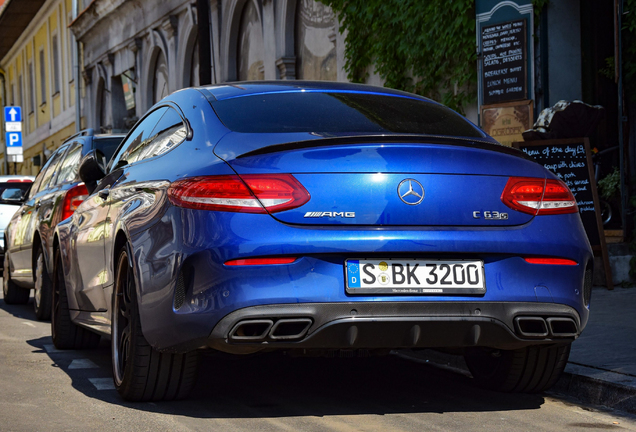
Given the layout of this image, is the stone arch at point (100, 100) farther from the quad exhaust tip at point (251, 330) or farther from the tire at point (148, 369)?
the quad exhaust tip at point (251, 330)

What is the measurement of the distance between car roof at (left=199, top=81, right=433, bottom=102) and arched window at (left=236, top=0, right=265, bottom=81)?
15029 millimetres

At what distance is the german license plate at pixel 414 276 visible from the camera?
13.8 feet

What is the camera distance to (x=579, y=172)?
997 centimetres

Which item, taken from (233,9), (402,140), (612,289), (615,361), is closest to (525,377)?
(615,361)

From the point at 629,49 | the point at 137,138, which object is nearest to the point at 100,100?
the point at 629,49

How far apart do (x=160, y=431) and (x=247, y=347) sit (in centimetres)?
49

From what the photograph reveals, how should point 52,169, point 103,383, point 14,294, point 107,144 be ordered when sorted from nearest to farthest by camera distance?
point 103,383 < point 107,144 < point 52,169 < point 14,294

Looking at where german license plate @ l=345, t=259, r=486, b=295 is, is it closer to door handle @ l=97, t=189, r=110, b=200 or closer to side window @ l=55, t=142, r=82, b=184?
door handle @ l=97, t=189, r=110, b=200

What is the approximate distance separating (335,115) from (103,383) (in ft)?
6.51

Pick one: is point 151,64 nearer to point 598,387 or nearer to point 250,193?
point 598,387

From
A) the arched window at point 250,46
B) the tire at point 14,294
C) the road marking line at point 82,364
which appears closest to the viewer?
the road marking line at point 82,364

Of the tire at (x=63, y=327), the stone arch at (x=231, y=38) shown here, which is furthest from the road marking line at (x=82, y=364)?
the stone arch at (x=231, y=38)

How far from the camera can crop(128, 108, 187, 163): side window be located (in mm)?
5086

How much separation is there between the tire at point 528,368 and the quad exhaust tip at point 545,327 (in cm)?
45
